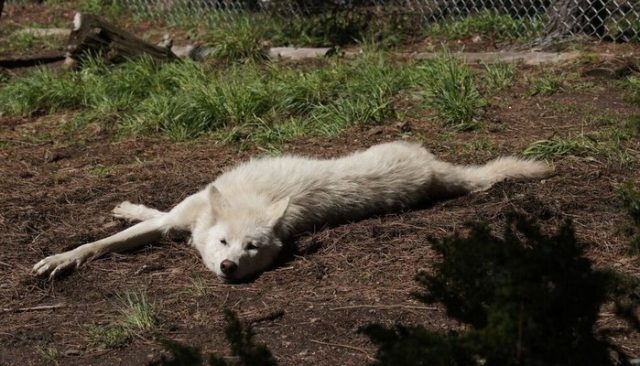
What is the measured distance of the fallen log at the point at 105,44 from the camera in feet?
32.0

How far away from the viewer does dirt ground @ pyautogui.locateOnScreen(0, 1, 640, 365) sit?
4.53 meters

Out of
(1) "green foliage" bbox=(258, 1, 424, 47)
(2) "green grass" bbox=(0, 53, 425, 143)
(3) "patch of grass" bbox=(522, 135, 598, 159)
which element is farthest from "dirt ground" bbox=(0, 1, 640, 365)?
(1) "green foliage" bbox=(258, 1, 424, 47)

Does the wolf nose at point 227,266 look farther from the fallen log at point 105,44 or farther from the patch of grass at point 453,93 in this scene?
the fallen log at point 105,44

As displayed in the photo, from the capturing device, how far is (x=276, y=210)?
5570mm

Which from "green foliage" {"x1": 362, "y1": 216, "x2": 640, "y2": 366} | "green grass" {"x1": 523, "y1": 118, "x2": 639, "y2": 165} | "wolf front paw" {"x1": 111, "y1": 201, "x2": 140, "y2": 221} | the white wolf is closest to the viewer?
"green foliage" {"x1": 362, "y1": 216, "x2": 640, "y2": 366}

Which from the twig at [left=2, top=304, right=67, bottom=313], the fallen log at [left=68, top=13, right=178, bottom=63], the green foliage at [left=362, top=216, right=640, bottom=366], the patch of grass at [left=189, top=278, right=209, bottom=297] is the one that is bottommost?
the fallen log at [left=68, top=13, right=178, bottom=63]

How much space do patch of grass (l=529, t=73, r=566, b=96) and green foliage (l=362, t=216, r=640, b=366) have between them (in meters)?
5.40

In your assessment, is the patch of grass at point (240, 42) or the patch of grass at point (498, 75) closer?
the patch of grass at point (498, 75)

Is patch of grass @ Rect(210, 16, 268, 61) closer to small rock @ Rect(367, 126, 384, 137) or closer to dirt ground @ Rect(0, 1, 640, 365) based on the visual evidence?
dirt ground @ Rect(0, 1, 640, 365)

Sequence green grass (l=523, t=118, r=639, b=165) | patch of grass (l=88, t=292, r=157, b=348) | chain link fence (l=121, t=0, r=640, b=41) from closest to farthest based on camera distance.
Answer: patch of grass (l=88, t=292, r=157, b=348) → green grass (l=523, t=118, r=639, b=165) → chain link fence (l=121, t=0, r=640, b=41)

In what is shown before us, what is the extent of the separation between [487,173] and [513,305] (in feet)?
12.5

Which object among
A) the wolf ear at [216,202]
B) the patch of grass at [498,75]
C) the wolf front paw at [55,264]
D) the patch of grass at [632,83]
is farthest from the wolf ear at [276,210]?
the patch of grass at [632,83]

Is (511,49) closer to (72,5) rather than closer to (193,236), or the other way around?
(193,236)

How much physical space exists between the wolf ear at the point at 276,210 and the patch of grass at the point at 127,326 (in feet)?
3.24
